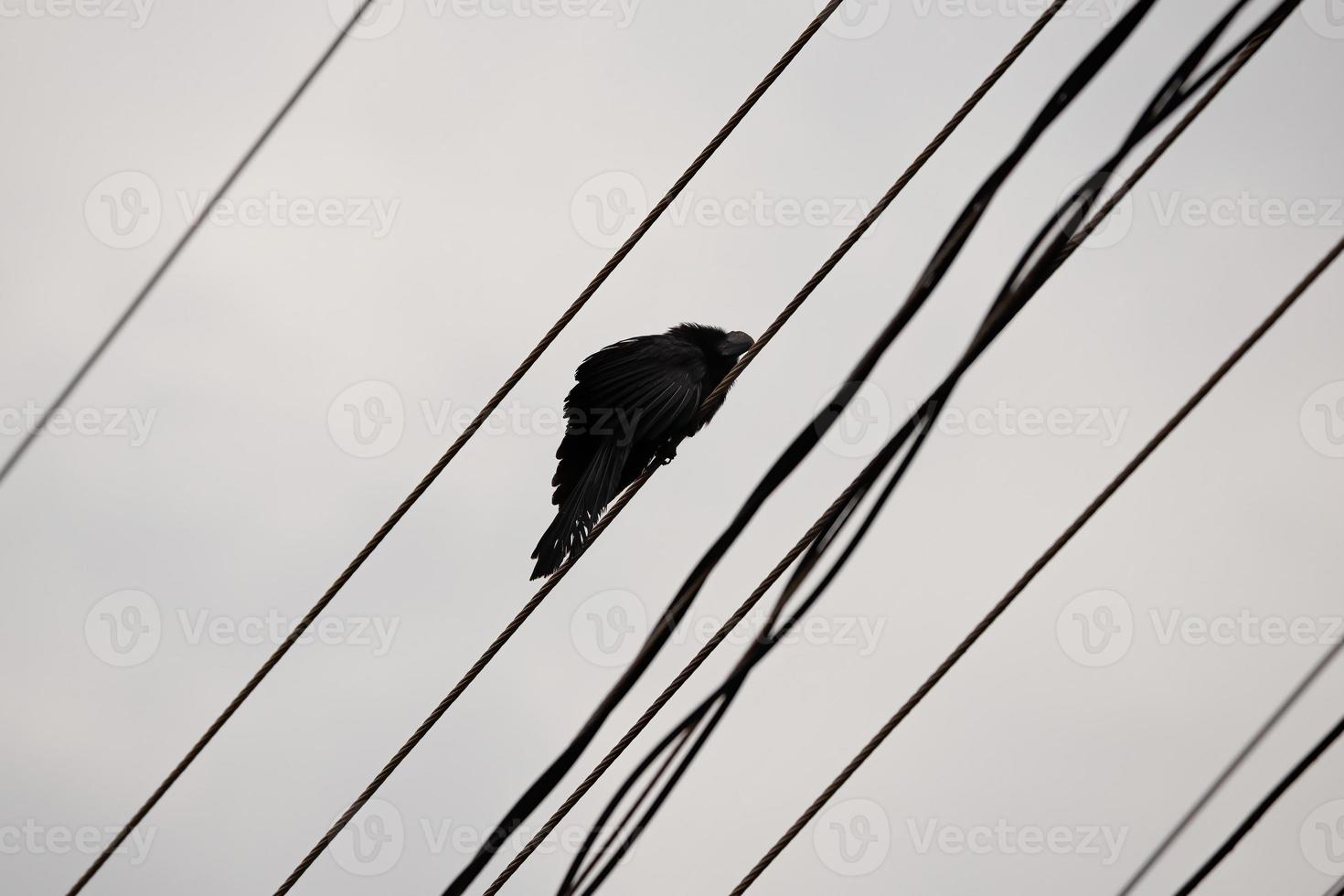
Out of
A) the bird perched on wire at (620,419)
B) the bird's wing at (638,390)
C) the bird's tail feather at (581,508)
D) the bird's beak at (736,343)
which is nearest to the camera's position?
the bird's tail feather at (581,508)

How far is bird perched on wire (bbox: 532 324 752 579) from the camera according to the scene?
18.2ft

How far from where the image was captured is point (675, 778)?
3447 millimetres

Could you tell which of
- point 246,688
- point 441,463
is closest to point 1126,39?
point 441,463

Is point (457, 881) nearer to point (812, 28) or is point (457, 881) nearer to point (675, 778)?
point (675, 778)

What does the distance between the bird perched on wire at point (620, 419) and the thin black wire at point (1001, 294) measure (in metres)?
2.20

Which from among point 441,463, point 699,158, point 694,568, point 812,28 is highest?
point 812,28

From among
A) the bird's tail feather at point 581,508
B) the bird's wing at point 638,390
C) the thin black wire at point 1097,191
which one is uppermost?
the thin black wire at point 1097,191

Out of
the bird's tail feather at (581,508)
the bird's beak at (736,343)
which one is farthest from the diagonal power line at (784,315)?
the bird's beak at (736,343)

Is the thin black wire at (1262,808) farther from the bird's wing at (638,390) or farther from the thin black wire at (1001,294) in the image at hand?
the bird's wing at (638,390)

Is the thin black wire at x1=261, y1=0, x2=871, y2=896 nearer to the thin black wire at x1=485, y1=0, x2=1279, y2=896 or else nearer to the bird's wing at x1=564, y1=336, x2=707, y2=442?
the thin black wire at x1=485, y1=0, x2=1279, y2=896

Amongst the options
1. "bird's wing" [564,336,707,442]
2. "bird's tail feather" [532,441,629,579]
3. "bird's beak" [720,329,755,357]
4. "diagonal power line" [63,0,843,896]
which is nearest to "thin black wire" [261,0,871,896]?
"diagonal power line" [63,0,843,896]

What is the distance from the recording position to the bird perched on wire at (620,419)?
218 inches

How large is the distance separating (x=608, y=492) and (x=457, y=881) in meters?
2.48

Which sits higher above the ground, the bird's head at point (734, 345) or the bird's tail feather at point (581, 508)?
the bird's head at point (734, 345)
